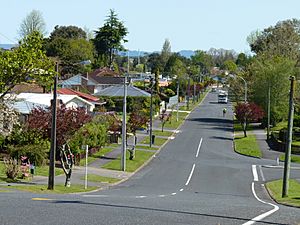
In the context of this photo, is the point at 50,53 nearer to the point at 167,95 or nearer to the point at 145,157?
the point at 167,95

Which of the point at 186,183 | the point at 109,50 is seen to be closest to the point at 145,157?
the point at 186,183

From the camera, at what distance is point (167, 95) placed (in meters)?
137

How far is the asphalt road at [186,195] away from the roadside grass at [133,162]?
3.04 ft

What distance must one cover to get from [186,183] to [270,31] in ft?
325

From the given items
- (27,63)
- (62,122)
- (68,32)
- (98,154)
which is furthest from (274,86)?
(68,32)

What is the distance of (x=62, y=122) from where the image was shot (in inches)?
1410

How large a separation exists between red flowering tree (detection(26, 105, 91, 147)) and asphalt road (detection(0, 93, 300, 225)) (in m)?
4.16

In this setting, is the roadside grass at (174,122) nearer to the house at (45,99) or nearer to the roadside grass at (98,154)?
the house at (45,99)

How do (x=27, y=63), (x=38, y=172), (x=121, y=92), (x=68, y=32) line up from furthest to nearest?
(x=68, y=32), (x=121, y=92), (x=38, y=172), (x=27, y=63)

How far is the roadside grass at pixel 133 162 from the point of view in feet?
156

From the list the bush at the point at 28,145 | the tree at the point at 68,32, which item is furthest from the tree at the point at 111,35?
the bush at the point at 28,145

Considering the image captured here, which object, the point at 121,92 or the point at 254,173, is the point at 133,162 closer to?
the point at 254,173

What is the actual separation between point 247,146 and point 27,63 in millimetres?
34846

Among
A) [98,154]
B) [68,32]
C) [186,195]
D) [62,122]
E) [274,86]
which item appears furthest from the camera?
[68,32]
